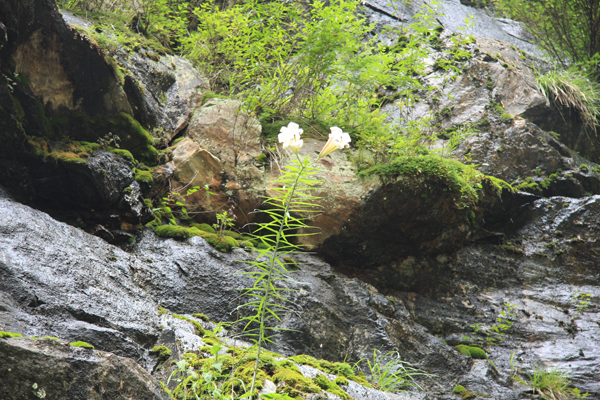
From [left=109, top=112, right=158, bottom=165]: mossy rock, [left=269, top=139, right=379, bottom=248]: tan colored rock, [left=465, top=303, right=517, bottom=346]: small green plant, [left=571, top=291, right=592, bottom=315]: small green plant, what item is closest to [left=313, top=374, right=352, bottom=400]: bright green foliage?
[left=269, top=139, right=379, bottom=248]: tan colored rock

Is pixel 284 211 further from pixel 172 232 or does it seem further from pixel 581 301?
pixel 581 301

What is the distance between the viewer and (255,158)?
5617 mm

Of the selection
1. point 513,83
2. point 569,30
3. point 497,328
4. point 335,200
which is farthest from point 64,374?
point 569,30

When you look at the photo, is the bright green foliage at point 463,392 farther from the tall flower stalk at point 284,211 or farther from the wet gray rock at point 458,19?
the wet gray rock at point 458,19

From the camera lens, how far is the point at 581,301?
5.70m

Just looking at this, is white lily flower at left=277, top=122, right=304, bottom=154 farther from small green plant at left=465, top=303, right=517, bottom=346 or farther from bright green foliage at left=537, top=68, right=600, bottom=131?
bright green foliage at left=537, top=68, right=600, bottom=131

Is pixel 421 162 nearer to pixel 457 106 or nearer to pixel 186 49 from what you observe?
pixel 457 106

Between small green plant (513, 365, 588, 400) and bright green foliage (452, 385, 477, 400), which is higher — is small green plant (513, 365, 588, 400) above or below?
above

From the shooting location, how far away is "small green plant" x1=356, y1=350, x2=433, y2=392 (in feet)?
12.0

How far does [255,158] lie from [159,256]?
2162 millimetres

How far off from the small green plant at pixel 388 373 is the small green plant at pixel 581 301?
3088 mm

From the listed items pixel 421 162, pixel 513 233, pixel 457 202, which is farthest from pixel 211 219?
pixel 513 233

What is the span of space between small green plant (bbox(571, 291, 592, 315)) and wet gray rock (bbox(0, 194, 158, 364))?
6.06m

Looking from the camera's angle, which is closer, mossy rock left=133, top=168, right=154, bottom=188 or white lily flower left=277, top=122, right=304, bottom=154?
white lily flower left=277, top=122, right=304, bottom=154
